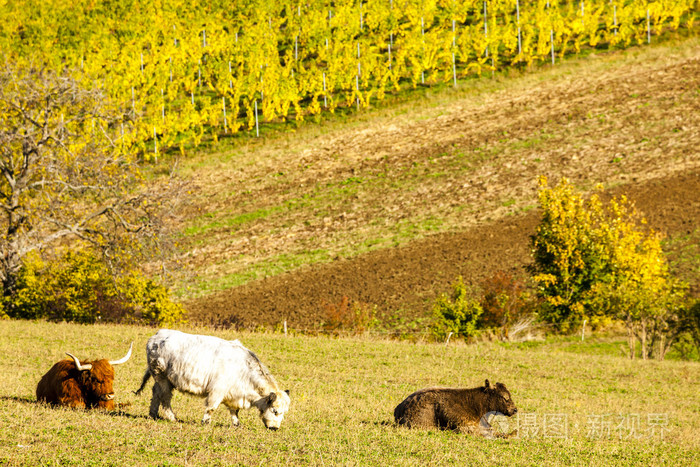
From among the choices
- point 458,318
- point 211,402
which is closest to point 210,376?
point 211,402

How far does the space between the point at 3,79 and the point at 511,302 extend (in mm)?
26764

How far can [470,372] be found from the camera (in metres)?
23.8

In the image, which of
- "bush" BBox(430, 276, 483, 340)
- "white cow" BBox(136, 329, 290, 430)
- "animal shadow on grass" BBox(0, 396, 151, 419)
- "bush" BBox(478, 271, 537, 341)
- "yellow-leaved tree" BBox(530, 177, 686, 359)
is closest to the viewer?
"white cow" BBox(136, 329, 290, 430)

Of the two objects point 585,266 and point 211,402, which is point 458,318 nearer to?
point 585,266

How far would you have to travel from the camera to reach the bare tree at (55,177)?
3181 centimetres

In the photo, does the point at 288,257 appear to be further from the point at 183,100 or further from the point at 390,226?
the point at 183,100

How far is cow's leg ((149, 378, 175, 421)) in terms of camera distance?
483 inches

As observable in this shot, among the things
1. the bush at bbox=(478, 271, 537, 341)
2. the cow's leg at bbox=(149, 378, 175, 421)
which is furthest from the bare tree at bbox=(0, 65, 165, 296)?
the cow's leg at bbox=(149, 378, 175, 421)

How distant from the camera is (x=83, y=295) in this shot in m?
32.5

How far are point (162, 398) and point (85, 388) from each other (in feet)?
6.88

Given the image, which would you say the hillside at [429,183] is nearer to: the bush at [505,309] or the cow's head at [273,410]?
the bush at [505,309]

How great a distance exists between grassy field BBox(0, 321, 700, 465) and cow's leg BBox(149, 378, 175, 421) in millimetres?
286

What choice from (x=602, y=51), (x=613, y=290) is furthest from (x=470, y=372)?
(x=602, y=51)

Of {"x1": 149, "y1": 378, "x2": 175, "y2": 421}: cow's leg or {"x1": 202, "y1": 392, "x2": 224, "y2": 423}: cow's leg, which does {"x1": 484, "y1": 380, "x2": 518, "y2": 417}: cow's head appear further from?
{"x1": 149, "y1": 378, "x2": 175, "y2": 421}: cow's leg
